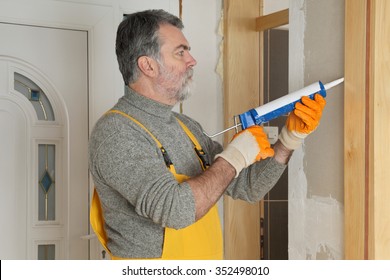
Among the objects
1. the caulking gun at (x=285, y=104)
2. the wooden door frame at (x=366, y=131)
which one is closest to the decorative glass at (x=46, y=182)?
the caulking gun at (x=285, y=104)

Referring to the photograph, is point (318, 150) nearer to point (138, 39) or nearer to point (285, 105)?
point (285, 105)

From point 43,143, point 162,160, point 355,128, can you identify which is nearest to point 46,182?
point 43,143

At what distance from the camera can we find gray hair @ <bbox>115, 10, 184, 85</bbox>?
1965mm

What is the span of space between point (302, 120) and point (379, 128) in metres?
0.24

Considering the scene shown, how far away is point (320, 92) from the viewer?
1906 mm

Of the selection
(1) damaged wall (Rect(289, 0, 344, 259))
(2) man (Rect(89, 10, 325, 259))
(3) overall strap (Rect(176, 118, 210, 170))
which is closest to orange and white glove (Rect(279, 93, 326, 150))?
(2) man (Rect(89, 10, 325, 259))

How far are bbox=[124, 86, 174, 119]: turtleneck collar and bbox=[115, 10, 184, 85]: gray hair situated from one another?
0.06m

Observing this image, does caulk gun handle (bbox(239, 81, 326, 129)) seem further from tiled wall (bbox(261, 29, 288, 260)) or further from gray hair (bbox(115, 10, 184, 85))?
tiled wall (bbox(261, 29, 288, 260))

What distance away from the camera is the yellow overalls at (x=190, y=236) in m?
1.87

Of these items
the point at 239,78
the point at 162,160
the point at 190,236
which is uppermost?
the point at 239,78

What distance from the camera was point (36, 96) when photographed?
2.64m

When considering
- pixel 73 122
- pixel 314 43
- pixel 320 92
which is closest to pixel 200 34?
pixel 73 122

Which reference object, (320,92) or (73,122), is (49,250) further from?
(320,92)

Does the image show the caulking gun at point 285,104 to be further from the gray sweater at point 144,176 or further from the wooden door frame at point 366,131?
the gray sweater at point 144,176
